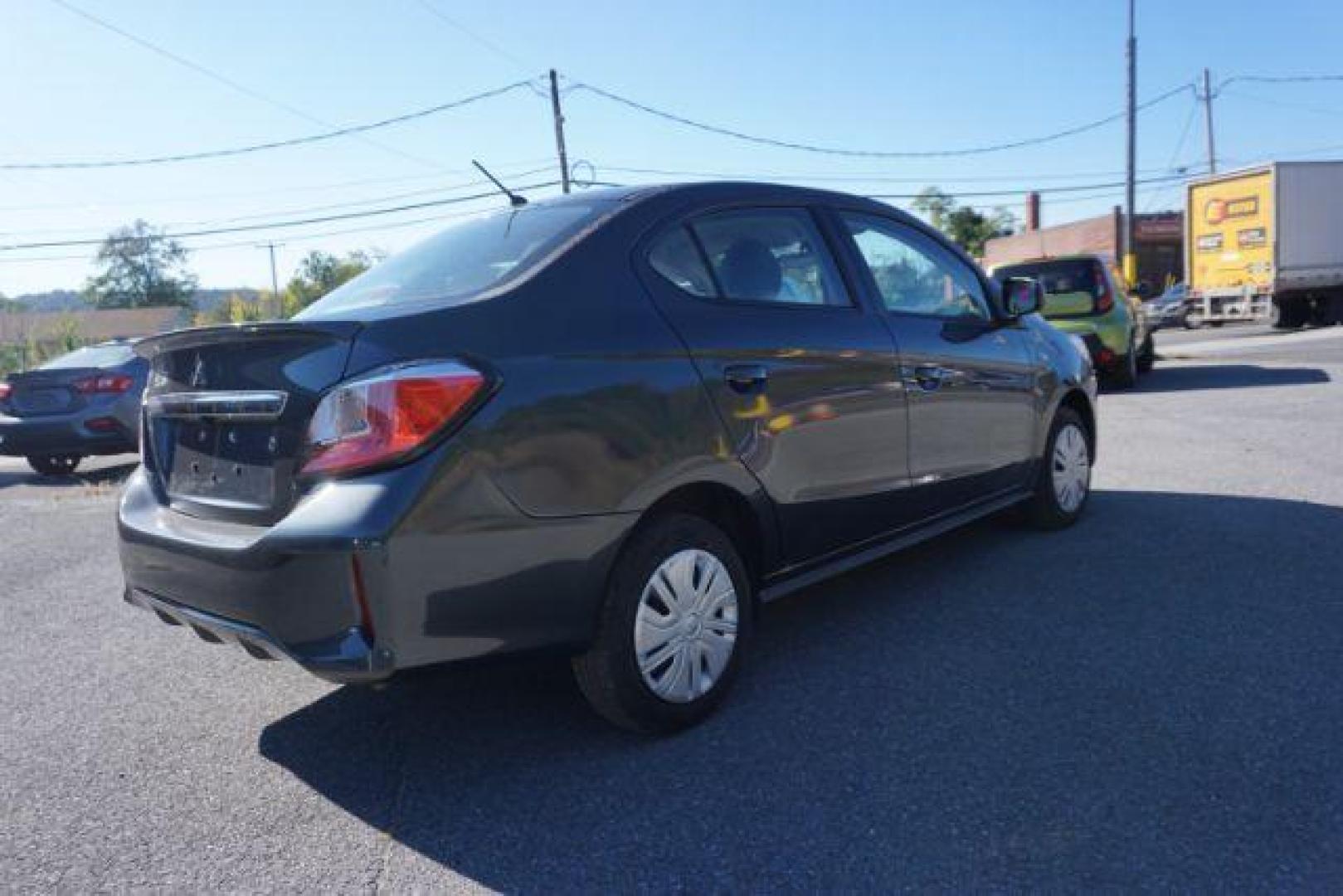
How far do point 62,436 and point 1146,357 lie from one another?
536 inches

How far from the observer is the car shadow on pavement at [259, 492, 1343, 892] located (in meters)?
2.36

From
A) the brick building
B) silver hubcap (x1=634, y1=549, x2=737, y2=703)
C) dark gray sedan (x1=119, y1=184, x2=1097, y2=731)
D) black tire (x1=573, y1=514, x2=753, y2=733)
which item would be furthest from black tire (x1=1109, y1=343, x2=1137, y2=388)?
the brick building

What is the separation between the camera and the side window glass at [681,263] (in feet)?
10.3

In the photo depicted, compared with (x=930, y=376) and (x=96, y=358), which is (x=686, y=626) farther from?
(x=96, y=358)

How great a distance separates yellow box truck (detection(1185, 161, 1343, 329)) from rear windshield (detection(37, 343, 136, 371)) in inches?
820

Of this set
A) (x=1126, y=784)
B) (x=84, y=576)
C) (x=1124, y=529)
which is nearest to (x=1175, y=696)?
(x=1126, y=784)

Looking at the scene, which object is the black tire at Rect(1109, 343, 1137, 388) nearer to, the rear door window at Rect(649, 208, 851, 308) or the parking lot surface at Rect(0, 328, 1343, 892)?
the parking lot surface at Rect(0, 328, 1343, 892)

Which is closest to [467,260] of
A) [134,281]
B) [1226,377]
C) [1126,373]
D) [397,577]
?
[397,577]

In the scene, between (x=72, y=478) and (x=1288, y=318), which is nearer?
(x=72, y=478)

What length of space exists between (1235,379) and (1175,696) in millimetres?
10948

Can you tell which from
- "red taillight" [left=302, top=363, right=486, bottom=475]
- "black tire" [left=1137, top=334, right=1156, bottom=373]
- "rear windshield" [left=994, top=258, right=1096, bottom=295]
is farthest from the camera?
"black tire" [left=1137, top=334, right=1156, bottom=373]

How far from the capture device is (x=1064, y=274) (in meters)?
12.2

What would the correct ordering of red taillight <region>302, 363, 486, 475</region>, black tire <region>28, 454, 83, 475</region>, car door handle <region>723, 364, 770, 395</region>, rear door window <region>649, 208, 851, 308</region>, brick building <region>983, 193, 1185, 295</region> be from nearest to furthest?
1. red taillight <region>302, 363, 486, 475</region>
2. car door handle <region>723, 364, 770, 395</region>
3. rear door window <region>649, 208, 851, 308</region>
4. black tire <region>28, 454, 83, 475</region>
5. brick building <region>983, 193, 1185, 295</region>

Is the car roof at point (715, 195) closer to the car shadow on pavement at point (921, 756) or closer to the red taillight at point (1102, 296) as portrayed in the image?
the car shadow on pavement at point (921, 756)
